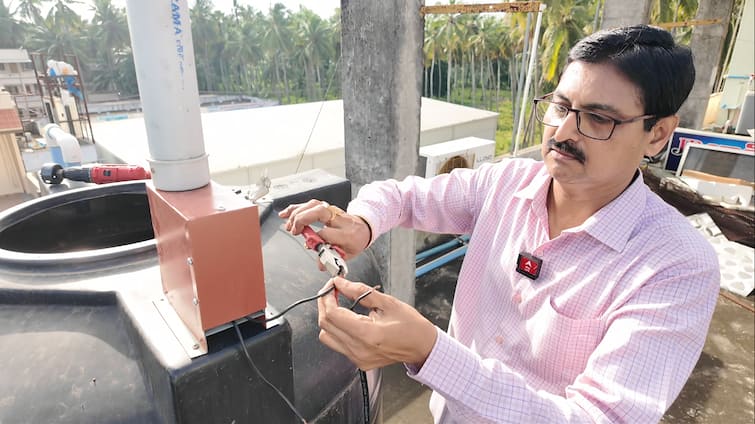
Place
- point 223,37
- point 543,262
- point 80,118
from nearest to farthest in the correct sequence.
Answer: point 543,262 → point 80,118 → point 223,37

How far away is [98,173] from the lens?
2.12m

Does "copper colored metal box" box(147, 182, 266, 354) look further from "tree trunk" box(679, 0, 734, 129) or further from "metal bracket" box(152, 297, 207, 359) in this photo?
"tree trunk" box(679, 0, 734, 129)

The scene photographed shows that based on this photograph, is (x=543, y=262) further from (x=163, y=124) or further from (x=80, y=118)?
(x=80, y=118)

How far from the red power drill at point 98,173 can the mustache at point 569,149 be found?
198cm

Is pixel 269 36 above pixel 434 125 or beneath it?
above

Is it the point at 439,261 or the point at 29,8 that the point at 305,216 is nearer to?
the point at 439,261

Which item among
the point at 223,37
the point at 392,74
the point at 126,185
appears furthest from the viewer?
the point at 223,37

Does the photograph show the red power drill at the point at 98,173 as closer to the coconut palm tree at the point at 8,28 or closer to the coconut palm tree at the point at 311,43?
the coconut palm tree at the point at 8,28

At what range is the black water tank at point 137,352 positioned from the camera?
96cm

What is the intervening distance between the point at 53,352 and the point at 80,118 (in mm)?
6149

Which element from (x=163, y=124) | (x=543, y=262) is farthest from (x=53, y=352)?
(x=543, y=262)

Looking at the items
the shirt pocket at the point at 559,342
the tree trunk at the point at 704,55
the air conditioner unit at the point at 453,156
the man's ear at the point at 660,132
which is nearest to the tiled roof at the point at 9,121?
the air conditioner unit at the point at 453,156

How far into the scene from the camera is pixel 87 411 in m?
1.00

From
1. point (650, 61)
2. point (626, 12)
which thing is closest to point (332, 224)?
point (650, 61)
